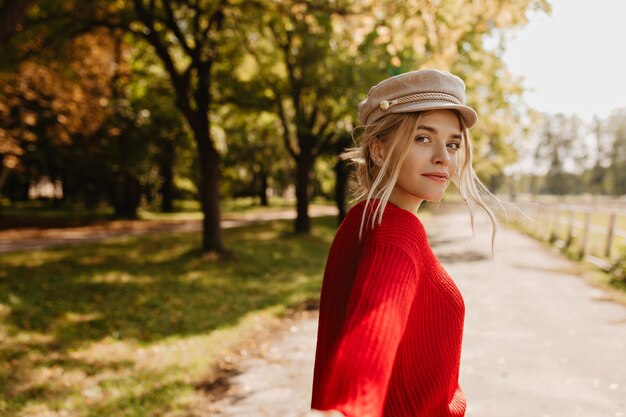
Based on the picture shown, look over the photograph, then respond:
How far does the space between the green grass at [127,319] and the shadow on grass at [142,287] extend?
A: 0.02 m

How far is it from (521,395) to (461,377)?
63 centimetres

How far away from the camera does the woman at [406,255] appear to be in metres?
1.16

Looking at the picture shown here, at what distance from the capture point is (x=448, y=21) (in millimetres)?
6223

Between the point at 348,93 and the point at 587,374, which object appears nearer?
the point at 587,374

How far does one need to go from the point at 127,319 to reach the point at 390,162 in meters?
6.62

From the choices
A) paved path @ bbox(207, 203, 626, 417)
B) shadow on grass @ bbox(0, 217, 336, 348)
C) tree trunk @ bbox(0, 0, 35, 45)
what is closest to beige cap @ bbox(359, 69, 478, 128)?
paved path @ bbox(207, 203, 626, 417)

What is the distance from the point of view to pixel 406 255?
1202 mm

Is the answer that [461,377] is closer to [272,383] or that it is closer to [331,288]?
[272,383]

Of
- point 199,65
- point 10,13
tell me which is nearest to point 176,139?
point 199,65

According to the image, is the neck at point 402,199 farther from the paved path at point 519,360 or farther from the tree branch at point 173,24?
the tree branch at point 173,24

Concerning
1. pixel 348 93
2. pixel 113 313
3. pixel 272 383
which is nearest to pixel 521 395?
pixel 272 383

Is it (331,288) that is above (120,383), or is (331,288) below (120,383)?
above

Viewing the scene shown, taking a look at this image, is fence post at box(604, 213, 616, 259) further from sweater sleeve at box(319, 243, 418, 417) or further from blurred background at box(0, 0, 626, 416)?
sweater sleeve at box(319, 243, 418, 417)

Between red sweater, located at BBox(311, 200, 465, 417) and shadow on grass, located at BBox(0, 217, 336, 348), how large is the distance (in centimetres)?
555
